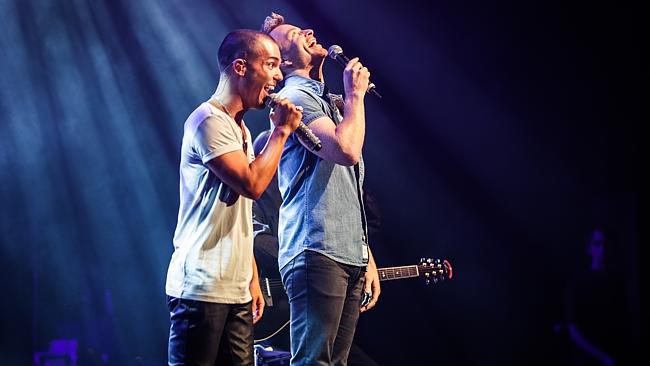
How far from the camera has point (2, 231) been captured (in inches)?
199

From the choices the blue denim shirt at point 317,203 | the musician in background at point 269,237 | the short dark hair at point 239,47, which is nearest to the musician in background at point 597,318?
the musician in background at point 269,237

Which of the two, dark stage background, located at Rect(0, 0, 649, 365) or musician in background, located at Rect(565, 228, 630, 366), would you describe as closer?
musician in background, located at Rect(565, 228, 630, 366)

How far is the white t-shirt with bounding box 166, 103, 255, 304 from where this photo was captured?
193cm

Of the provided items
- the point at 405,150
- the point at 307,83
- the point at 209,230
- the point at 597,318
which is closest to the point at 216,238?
the point at 209,230

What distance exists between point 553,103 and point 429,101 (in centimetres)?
95

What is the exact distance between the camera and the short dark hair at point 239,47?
2185mm

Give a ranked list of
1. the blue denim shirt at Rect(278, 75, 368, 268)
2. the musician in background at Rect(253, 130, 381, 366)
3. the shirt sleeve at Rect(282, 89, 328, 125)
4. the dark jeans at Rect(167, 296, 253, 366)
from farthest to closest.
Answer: the musician in background at Rect(253, 130, 381, 366), the shirt sleeve at Rect(282, 89, 328, 125), the blue denim shirt at Rect(278, 75, 368, 268), the dark jeans at Rect(167, 296, 253, 366)

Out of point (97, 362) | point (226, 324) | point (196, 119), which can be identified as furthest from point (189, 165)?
point (97, 362)

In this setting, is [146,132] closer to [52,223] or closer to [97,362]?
Answer: [52,223]

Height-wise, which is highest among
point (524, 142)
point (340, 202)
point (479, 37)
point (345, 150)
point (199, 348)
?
point (479, 37)

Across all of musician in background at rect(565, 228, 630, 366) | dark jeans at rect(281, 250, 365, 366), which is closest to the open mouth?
dark jeans at rect(281, 250, 365, 366)

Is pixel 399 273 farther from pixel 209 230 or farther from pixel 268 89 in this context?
pixel 209 230

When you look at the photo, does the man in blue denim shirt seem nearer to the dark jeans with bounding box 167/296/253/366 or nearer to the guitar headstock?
the dark jeans with bounding box 167/296/253/366

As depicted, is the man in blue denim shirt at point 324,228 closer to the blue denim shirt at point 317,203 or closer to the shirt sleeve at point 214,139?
the blue denim shirt at point 317,203
